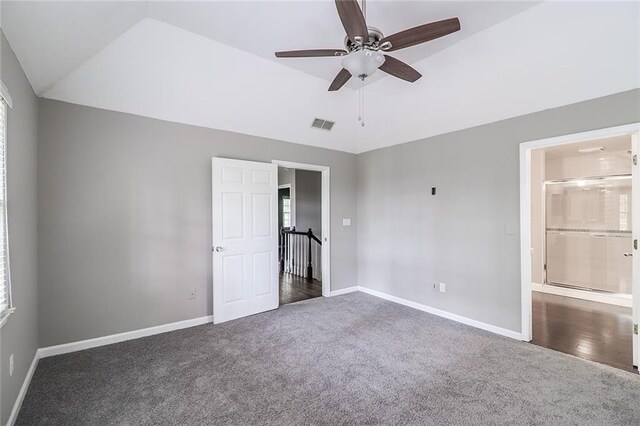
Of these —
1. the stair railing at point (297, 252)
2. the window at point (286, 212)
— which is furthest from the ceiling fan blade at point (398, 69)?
the window at point (286, 212)

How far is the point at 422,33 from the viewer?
6.08ft

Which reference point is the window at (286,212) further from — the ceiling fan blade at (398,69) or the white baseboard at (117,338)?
the ceiling fan blade at (398,69)

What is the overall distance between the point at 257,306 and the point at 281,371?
5.21 ft

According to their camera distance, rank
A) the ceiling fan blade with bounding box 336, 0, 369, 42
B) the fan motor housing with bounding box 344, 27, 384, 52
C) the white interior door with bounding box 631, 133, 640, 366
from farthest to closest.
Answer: the white interior door with bounding box 631, 133, 640, 366
the fan motor housing with bounding box 344, 27, 384, 52
the ceiling fan blade with bounding box 336, 0, 369, 42

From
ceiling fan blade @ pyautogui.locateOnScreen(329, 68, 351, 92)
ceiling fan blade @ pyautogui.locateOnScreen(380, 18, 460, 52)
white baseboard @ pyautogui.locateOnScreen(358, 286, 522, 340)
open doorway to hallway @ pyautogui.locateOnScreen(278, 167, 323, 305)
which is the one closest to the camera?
ceiling fan blade @ pyautogui.locateOnScreen(380, 18, 460, 52)

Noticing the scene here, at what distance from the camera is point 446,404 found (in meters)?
2.17

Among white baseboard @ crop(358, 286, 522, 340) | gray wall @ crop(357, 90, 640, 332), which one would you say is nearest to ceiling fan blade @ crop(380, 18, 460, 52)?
gray wall @ crop(357, 90, 640, 332)

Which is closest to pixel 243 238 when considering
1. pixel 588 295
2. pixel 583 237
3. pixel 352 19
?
pixel 352 19

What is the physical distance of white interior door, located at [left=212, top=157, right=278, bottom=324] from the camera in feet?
12.4

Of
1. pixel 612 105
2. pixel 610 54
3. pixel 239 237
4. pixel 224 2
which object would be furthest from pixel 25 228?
pixel 612 105

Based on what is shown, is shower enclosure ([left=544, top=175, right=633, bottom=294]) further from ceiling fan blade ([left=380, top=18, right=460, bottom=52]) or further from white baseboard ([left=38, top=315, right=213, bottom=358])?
white baseboard ([left=38, top=315, right=213, bottom=358])

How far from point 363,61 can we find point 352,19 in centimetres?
37

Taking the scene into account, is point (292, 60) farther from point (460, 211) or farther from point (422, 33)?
point (460, 211)

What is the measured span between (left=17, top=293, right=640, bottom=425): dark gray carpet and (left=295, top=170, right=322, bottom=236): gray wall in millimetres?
3723
